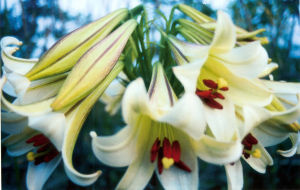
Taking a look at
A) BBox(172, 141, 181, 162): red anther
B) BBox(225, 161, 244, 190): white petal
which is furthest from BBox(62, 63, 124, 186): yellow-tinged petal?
BBox(225, 161, 244, 190): white petal

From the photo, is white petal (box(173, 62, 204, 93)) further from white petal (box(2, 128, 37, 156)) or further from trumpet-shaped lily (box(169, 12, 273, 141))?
white petal (box(2, 128, 37, 156))

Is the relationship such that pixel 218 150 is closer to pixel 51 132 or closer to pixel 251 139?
pixel 251 139

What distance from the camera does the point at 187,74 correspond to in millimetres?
368

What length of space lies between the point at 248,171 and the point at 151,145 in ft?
2.38

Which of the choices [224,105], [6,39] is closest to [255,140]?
[224,105]

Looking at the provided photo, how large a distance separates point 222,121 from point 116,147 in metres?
0.15

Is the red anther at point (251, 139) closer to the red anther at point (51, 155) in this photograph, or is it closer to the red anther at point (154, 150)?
the red anther at point (154, 150)

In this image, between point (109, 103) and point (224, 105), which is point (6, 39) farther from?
point (224, 105)

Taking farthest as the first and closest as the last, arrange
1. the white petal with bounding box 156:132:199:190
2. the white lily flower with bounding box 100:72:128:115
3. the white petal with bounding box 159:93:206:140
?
the white lily flower with bounding box 100:72:128:115 < the white petal with bounding box 156:132:199:190 < the white petal with bounding box 159:93:206:140

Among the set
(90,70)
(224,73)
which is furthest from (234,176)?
(90,70)

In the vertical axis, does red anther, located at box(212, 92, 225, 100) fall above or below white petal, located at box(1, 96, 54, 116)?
below

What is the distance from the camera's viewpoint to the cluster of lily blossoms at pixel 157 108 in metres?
0.35

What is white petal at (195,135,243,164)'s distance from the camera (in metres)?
0.33

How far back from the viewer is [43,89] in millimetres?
453
